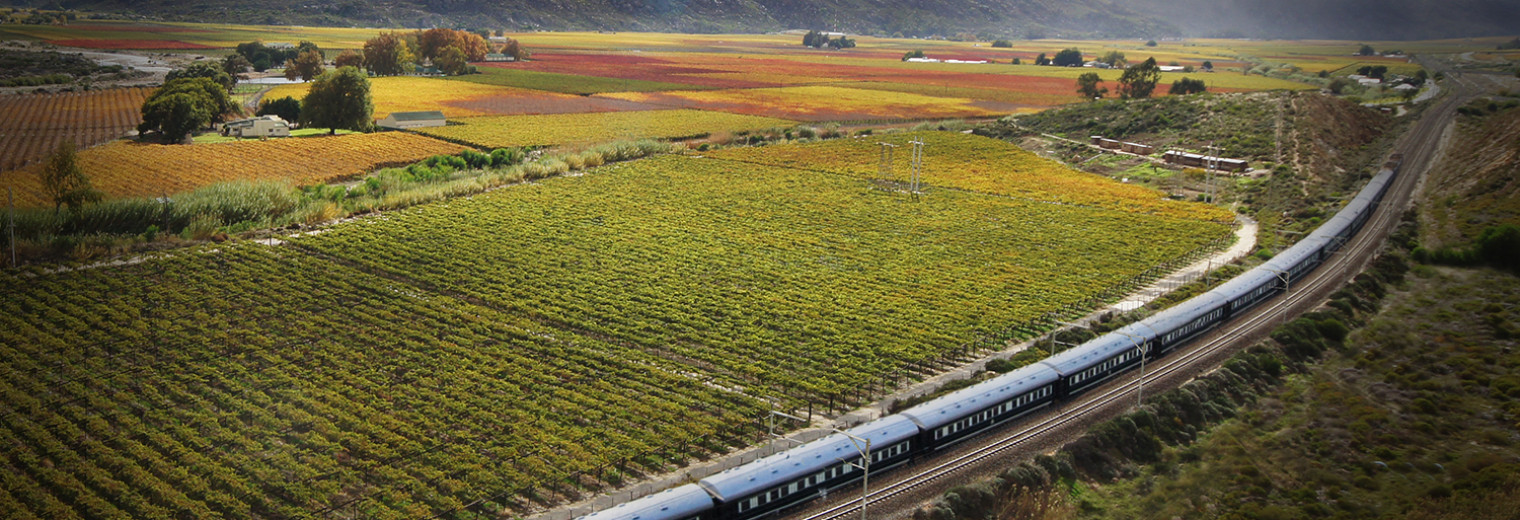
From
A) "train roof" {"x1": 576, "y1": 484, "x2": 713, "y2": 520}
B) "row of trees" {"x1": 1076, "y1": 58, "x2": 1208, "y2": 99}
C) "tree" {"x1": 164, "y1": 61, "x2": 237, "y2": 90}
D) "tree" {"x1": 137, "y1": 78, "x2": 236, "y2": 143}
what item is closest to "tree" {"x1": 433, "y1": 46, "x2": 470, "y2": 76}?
"tree" {"x1": 164, "y1": 61, "x2": 237, "y2": 90}

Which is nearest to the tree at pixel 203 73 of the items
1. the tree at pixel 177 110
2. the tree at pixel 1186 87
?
the tree at pixel 177 110

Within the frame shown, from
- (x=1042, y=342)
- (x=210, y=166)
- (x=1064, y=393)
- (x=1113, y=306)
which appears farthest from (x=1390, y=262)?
(x=210, y=166)

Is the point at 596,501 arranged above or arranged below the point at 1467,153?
below

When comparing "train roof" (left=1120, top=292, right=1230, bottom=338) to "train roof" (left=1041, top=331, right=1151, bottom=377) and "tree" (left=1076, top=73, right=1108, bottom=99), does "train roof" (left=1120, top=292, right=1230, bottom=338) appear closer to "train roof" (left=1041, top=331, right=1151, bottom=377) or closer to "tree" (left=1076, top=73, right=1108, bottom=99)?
"train roof" (left=1041, top=331, right=1151, bottom=377)

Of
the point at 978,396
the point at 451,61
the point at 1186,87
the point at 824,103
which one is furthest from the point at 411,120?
the point at 1186,87

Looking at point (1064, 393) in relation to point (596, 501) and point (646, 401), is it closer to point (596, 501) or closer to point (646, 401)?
point (646, 401)

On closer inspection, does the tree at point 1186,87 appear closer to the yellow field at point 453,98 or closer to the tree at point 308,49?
the yellow field at point 453,98
